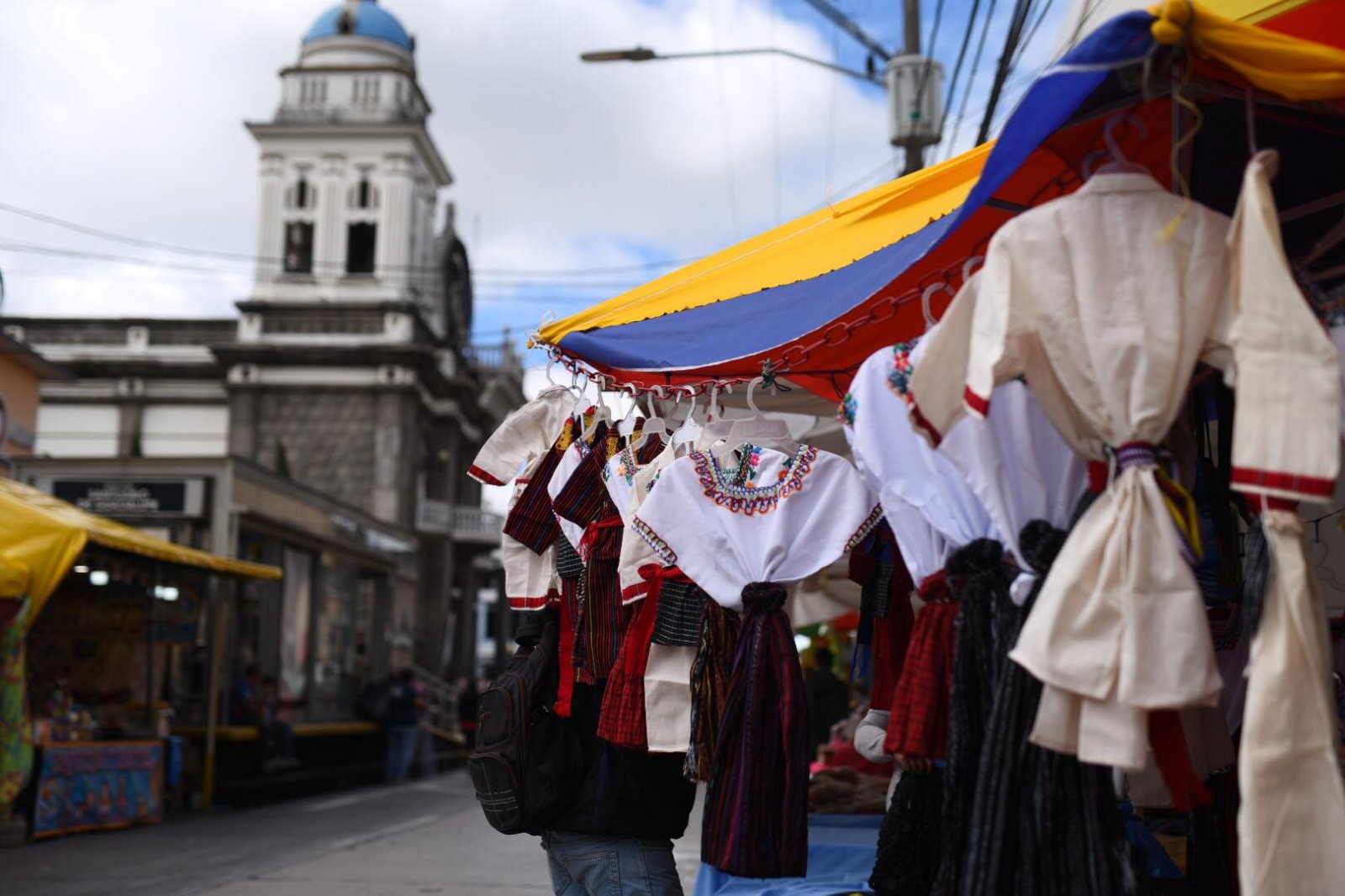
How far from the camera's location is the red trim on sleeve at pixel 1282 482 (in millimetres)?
2197

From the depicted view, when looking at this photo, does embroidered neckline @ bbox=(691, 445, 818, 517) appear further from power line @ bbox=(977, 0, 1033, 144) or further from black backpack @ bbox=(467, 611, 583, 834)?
power line @ bbox=(977, 0, 1033, 144)

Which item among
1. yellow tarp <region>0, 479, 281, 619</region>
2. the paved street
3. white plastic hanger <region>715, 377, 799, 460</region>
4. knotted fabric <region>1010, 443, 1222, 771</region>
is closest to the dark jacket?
white plastic hanger <region>715, 377, 799, 460</region>

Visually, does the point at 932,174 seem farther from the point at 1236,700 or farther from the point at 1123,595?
the point at 1123,595

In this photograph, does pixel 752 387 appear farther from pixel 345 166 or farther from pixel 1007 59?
pixel 345 166

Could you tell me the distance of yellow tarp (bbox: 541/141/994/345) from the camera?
15.4 ft

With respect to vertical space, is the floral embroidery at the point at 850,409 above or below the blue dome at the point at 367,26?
below

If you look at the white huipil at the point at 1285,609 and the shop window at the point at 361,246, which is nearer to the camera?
the white huipil at the point at 1285,609

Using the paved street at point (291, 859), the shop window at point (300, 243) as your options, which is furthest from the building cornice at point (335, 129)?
the paved street at point (291, 859)

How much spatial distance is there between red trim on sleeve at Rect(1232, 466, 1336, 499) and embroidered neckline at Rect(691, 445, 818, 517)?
1607 mm

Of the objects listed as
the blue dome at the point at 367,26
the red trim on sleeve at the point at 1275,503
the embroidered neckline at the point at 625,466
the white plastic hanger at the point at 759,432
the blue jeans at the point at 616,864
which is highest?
the blue dome at the point at 367,26

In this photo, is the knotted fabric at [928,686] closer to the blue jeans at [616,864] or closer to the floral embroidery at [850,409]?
the floral embroidery at [850,409]

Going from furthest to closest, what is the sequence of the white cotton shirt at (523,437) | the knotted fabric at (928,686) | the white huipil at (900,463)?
the white cotton shirt at (523,437) → the white huipil at (900,463) → the knotted fabric at (928,686)

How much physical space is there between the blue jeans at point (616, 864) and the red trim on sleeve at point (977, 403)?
2.04 m

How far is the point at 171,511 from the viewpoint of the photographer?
17547 mm
